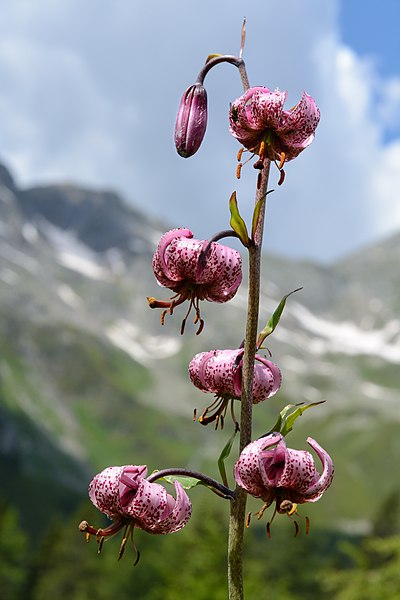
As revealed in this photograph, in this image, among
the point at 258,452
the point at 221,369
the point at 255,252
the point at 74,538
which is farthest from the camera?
the point at 74,538

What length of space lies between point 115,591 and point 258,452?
26.8 m

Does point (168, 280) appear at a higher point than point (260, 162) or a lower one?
lower

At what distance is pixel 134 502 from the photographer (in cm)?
187

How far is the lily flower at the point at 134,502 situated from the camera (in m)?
1.87

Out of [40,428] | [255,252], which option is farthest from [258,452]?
[40,428]

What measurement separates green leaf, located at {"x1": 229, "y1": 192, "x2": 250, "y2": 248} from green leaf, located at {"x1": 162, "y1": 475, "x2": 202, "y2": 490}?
0.61 m

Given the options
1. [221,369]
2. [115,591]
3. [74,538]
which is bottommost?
[221,369]

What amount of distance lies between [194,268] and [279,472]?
1.81ft

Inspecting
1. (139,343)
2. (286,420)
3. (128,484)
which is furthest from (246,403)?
(139,343)

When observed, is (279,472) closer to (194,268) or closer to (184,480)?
(184,480)

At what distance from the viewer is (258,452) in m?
1.79

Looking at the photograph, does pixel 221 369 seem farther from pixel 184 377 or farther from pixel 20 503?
pixel 184 377

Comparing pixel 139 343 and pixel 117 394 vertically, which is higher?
pixel 139 343

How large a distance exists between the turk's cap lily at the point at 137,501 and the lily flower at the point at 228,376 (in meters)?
0.26
